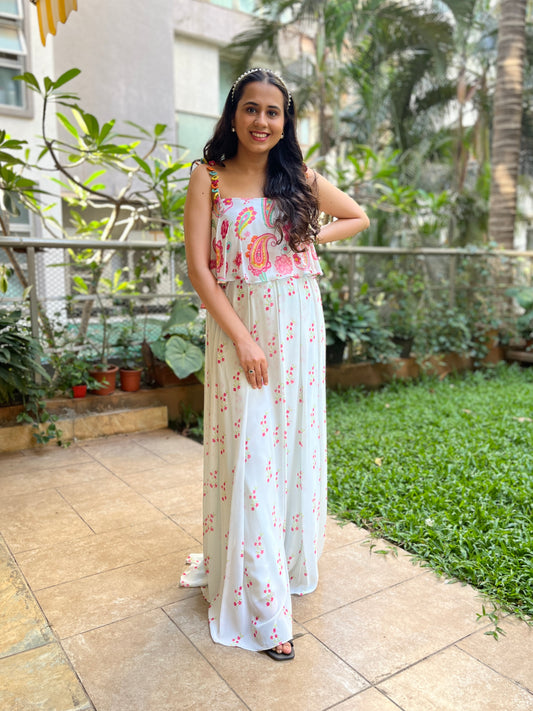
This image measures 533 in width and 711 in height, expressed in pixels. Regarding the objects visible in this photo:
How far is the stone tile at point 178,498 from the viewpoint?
2910 millimetres

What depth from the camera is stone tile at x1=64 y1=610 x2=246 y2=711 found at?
1.59 m

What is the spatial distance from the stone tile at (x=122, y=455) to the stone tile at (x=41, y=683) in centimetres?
167

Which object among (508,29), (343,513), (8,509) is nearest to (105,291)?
(8,509)

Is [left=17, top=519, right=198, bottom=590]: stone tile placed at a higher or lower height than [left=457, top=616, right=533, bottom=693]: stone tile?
higher

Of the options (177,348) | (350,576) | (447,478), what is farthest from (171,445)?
(350,576)

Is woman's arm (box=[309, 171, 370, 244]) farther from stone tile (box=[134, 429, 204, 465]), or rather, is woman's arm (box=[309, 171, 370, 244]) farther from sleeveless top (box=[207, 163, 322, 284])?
stone tile (box=[134, 429, 204, 465])

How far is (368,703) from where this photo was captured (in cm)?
159

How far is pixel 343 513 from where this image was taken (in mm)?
2840

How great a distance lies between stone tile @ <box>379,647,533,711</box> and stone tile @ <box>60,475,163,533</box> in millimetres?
1486

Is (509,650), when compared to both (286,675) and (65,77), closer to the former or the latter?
(286,675)

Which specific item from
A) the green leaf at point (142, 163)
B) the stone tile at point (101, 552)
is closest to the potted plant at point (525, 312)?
the green leaf at point (142, 163)

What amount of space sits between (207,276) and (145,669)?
1204mm

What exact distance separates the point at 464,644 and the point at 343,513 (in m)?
1.03

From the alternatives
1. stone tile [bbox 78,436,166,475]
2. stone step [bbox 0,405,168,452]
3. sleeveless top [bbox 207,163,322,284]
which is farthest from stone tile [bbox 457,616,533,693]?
stone step [bbox 0,405,168,452]
